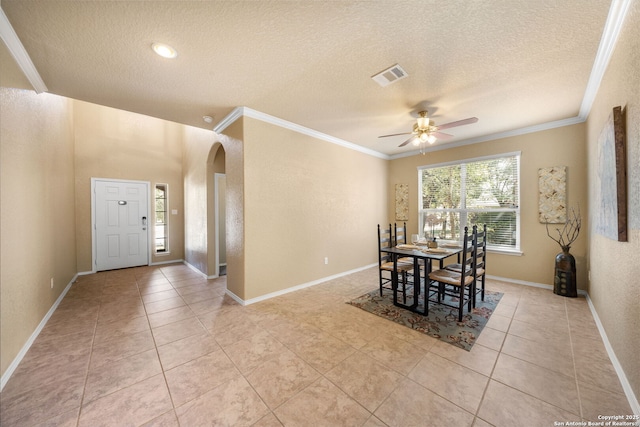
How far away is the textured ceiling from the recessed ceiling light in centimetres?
5

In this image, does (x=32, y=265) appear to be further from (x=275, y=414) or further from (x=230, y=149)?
(x=275, y=414)

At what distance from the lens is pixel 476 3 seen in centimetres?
152

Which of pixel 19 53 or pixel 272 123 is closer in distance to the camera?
pixel 19 53

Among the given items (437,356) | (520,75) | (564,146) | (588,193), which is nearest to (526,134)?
(564,146)

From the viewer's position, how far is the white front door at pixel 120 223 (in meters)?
4.93

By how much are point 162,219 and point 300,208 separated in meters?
4.17

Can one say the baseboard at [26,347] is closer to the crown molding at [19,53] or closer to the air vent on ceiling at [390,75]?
the crown molding at [19,53]

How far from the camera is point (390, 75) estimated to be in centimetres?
230

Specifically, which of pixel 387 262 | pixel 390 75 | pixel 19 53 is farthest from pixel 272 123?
pixel 387 262

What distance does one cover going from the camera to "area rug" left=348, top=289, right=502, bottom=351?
2285 mm

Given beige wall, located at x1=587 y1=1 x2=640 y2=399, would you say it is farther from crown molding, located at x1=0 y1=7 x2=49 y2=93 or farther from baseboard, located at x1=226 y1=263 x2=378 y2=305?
crown molding, located at x1=0 y1=7 x2=49 y2=93

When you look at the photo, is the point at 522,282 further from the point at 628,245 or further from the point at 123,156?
the point at 123,156

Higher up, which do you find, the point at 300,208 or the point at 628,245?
the point at 300,208

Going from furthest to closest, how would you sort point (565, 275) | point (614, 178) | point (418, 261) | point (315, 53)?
point (565, 275) < point (418, 261) < point (315, 53) < point (614, 178)
